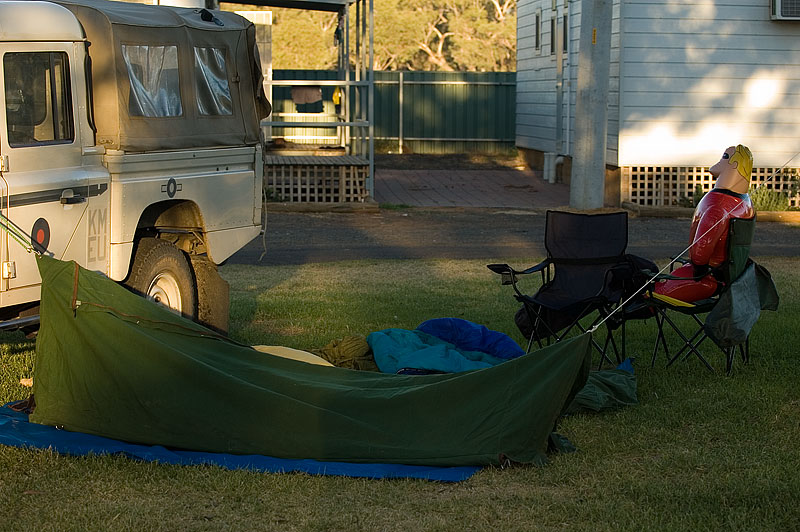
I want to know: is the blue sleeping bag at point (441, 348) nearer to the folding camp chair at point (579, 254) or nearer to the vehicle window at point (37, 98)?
the folding camp chair at point (579, 254)

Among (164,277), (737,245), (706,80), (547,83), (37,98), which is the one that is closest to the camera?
(37,98)

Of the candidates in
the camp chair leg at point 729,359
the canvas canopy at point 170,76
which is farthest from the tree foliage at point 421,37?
the camp chair leg at point 729,359

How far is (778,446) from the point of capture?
17.7 feet

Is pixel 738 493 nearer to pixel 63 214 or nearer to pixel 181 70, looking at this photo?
pixel 63 214

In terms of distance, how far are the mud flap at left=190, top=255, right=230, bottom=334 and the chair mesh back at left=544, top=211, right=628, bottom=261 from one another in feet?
7.74

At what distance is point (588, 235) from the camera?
25.6 feet

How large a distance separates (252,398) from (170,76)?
287 cm

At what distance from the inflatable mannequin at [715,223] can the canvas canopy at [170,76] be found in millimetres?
3130

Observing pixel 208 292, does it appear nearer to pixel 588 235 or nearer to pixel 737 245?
pixel 588 235

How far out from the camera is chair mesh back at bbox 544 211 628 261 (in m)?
7.74

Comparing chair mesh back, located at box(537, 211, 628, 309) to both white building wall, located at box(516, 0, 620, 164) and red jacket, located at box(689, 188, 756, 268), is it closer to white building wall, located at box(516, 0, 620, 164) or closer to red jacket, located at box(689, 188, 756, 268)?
red jacket, located at box(689, 188, 756, 268)

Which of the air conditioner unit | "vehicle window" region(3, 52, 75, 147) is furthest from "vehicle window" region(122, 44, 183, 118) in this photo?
the air conditioner unit

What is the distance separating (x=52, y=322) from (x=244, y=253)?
7.33 m

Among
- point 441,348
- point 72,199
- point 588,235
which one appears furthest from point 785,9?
point 72,199
